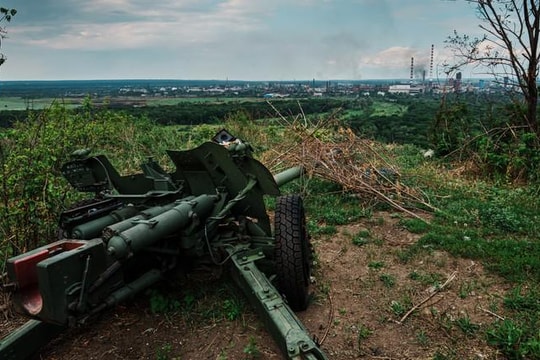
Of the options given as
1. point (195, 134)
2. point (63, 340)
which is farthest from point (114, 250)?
point (195, 134)

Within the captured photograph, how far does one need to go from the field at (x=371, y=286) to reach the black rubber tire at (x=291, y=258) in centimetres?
21

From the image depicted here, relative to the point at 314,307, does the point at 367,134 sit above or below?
above

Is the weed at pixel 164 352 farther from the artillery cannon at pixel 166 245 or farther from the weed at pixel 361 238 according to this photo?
the weed at pixel 361 238

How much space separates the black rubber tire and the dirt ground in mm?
213

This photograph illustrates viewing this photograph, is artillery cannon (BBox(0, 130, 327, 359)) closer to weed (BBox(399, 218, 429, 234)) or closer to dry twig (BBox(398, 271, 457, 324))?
dry twig (BBox(398, 271, 457, 324))

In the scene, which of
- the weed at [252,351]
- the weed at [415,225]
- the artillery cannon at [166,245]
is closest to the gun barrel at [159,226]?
the artillery cannon at [166,245]

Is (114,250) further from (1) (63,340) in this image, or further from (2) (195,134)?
(2) (195,134)

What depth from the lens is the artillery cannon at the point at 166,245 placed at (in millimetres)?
2752

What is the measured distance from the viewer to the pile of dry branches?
7207 millimetres

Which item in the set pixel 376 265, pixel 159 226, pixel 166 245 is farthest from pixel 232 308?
pixel 376 265

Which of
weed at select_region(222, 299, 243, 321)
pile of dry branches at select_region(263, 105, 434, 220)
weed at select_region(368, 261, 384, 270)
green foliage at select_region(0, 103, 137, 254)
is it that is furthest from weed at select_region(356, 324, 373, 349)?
green foliage at select_region(0, 103, 137, 254)

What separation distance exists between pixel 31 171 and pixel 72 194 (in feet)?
2.92

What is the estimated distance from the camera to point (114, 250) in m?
2.88

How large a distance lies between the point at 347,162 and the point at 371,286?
12.2ft
